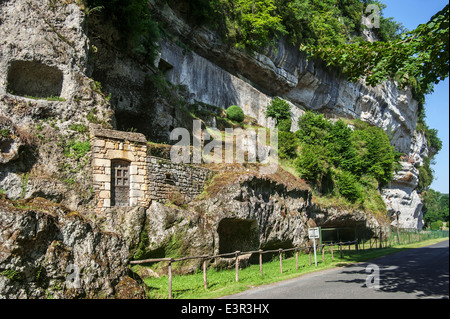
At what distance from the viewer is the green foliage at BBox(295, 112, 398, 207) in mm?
23359

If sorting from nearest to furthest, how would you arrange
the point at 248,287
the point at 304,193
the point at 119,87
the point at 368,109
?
the point at 248,287
the point at 119,87
the point at 304,193
the point at 368,109

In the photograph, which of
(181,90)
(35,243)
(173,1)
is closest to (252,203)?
(35,243)

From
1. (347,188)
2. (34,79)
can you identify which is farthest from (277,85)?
(34,79)

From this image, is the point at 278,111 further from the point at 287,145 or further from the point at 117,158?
the point at 117,158

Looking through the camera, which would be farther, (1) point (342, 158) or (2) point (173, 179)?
(1) point (342, 158)

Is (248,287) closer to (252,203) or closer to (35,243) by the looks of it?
(252,203)

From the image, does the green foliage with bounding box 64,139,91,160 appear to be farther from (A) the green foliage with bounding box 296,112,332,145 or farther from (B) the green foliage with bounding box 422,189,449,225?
(B) the green foliage with bounding box 422,189,449,225

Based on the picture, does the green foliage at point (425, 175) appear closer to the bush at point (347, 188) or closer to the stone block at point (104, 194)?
the bush at point (347, 188)

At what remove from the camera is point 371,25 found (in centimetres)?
4588

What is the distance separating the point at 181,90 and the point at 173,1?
5.79 m

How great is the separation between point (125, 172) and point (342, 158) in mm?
20684

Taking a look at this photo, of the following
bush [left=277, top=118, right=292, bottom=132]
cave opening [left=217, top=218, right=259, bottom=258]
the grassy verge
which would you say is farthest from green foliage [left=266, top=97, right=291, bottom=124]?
cave opening [left=217, top=218, right=259, bottom=258]

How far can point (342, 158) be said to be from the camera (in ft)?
95.0

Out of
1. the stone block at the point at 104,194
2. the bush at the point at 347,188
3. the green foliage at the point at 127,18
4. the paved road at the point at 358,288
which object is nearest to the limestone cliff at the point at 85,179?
the stone block at the point at 104,194
